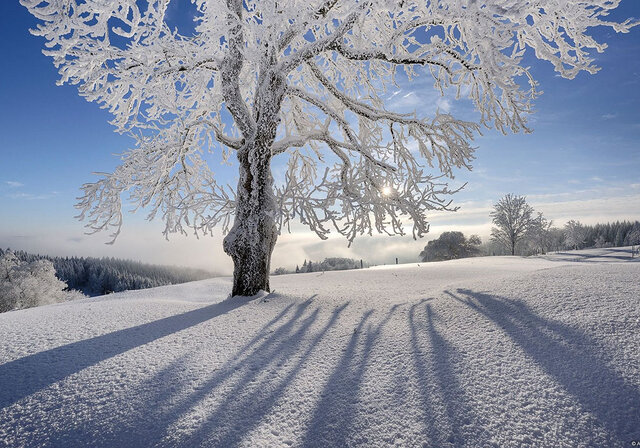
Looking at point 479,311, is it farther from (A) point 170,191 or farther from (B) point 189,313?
(A) point 170,191

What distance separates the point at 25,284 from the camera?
63.5 feet

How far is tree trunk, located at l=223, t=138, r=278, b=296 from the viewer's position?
6031 millimetres

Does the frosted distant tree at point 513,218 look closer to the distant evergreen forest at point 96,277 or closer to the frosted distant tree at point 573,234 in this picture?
the frosted distant tree at point 573,234

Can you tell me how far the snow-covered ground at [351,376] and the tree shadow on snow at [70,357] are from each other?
0.06ft

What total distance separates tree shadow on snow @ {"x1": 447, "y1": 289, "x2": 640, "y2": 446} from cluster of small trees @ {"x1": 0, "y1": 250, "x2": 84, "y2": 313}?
24.3 meters

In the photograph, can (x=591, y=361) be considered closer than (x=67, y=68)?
Yes

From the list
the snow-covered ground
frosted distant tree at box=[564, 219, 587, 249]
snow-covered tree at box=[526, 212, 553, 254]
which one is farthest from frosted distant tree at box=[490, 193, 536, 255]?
the snow-covered ground

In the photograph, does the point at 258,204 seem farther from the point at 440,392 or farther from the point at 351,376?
the point at 440,392

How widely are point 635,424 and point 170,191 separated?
25.3 feet

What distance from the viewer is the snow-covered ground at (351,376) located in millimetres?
1987

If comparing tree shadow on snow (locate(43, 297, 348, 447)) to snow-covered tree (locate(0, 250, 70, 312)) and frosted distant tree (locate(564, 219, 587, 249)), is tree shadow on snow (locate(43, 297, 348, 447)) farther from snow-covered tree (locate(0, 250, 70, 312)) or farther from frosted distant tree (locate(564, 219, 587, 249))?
frosted distant tree (locate(564, 219, 587, 249))

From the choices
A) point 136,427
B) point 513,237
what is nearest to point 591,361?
point 136,427

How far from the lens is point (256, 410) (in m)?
2.25

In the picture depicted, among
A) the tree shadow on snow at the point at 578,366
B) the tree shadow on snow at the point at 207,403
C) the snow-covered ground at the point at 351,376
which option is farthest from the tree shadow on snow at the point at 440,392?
the tree shadow on snow at the point at 207,403
